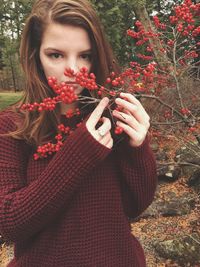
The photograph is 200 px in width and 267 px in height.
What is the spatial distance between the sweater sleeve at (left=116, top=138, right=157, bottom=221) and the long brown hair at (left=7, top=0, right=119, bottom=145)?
12.8 inches

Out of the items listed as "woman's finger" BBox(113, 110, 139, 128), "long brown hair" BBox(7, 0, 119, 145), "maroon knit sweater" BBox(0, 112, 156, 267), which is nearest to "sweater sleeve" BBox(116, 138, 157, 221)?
"maroon knit sweater" BBox(0, 112, 156, 267)

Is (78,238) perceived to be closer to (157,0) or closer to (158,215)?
(158,215)

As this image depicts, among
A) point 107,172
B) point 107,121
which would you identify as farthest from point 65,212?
point 107,121

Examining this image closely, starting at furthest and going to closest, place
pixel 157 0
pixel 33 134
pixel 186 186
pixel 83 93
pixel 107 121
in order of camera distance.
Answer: pixel 157 0
pixel 186 186
pixel 83 93
pixel 33 134
pixel 107 121

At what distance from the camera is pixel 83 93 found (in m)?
1.49

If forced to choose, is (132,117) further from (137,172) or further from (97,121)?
(137,172)

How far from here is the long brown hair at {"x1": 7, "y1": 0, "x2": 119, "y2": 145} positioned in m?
1.32

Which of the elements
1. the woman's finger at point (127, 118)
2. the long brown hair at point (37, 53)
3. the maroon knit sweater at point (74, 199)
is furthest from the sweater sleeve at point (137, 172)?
the long brown hair at point (37, 53)

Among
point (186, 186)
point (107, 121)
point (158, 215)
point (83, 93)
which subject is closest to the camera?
point (107, 121)

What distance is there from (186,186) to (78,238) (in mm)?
4341

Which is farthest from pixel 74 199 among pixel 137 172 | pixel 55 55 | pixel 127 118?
pixel 55 55

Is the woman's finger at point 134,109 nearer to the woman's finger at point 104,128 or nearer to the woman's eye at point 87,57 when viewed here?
the woman's finger at point 104,128

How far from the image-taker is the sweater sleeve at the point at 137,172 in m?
1.34

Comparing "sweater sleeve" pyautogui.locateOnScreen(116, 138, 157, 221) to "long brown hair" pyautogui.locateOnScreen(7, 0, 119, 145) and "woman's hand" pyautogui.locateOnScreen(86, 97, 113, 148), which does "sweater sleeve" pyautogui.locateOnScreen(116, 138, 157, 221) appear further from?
"long brown hair" pyautogui.locateOnScreen(7, 0, 119, 145)
